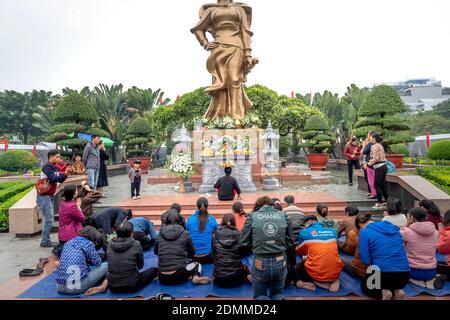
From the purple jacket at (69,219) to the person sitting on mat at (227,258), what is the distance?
2623mm

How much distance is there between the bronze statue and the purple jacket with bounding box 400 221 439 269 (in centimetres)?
952

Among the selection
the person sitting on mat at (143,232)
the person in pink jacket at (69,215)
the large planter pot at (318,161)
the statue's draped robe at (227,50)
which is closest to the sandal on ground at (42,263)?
the person in pink jacket at (69,215)

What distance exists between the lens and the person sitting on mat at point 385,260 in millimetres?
4035

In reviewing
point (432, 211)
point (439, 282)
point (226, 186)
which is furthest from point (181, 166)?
point (439, 282)

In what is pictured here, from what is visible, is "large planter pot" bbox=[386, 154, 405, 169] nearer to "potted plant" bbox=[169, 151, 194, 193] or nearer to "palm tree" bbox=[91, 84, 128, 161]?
"potted plant" bbox=[169, 151, 194, 193]

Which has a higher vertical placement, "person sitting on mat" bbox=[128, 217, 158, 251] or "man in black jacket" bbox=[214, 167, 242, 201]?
"man in black jacket" bbox=[214, 167, 242, 201]

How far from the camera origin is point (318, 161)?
20.4 metres

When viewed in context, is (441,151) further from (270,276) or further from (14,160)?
(14,160)

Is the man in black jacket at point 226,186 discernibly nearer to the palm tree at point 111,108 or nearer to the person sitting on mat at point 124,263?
the person sitting on mat at point 124,263

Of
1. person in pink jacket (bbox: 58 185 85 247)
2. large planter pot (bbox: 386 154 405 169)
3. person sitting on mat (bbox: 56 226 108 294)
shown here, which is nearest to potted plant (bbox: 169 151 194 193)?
person in pink jacket (bbox: 58 185 85 247)

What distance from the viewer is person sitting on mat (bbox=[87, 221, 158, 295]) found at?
4336 millimetres

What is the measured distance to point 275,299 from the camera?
377cm

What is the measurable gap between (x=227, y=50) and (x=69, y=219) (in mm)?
9437
